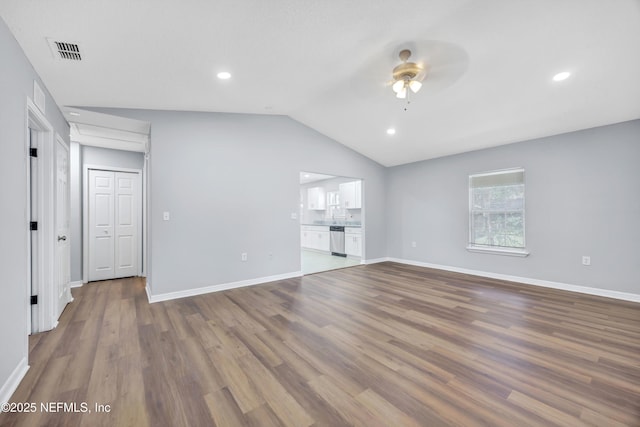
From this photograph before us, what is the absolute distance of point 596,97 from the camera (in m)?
3.15

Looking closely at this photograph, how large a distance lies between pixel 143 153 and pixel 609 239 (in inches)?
312

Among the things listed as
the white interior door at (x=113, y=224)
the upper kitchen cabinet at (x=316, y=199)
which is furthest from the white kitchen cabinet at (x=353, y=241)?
the white interior door at (x=113, y=224)

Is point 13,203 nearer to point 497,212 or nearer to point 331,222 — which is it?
point 497,212

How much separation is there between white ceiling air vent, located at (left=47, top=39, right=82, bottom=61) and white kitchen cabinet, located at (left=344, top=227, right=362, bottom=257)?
18.9ft

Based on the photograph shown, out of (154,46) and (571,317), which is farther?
(571,317)

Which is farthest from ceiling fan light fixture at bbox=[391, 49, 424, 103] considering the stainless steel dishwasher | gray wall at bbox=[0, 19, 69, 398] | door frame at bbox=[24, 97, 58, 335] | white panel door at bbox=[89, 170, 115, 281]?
white panel door at bbox=[89, 170, 115, 281]

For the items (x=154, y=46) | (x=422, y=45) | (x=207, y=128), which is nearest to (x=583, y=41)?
(x=422, y=45)

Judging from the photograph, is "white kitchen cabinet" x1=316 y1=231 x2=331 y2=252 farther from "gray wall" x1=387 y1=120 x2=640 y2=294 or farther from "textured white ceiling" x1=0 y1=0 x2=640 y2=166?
"textured white ceiling" x1=0 y1=0 x2=640 y2=166

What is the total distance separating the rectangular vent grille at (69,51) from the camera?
2105 millimetres

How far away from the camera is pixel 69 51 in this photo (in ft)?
7.19

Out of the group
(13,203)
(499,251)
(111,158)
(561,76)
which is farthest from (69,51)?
(499,251)

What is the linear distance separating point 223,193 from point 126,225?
237 centimetres

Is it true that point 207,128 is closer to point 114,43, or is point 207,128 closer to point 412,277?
point 114,43

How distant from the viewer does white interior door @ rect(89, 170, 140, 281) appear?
15.3ft
